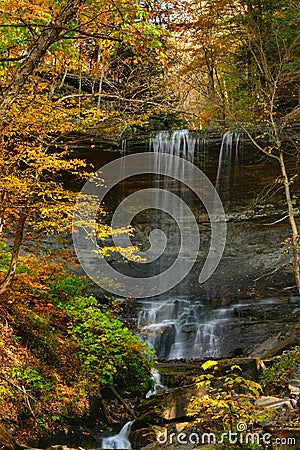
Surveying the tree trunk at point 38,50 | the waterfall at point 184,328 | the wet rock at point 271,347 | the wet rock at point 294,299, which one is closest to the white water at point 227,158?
the waterfall at point 184,328

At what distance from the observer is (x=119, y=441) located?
6.09m

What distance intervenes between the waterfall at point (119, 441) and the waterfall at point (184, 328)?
349cm

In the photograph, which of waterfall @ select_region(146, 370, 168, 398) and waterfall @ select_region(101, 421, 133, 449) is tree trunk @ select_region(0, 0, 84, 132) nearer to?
waterfall @ select_region(101, 421, 133, 449)

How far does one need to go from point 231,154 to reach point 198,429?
1089cm

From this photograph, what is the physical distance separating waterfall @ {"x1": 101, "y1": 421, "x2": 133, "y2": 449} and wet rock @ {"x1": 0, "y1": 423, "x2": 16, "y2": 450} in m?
1.50

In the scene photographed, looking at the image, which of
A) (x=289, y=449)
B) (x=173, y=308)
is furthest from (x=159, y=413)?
(x=173, y=308)

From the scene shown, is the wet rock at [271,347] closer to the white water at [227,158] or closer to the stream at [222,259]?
the stream at [222,259]

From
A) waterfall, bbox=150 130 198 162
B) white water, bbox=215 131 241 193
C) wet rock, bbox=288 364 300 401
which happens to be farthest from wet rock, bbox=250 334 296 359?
waterfall, bbox=150 130 198 162

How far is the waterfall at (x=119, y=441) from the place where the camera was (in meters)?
5.96

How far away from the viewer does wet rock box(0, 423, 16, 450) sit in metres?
4.68

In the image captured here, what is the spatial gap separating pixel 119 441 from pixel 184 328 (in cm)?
548

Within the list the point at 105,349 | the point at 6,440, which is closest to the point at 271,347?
the point at 105,349

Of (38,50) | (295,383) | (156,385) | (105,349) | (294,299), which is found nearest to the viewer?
(38,50)

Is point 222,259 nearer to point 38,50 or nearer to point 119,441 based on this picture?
point 119,441
